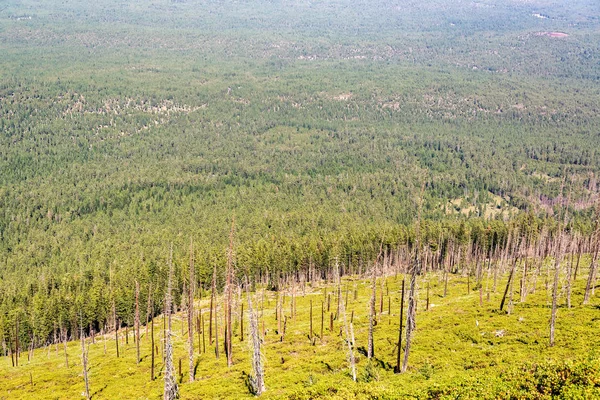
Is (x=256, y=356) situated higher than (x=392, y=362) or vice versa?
(x=256, y=356)

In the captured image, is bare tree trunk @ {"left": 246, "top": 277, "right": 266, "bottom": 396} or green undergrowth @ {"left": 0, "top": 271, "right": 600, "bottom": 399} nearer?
green undergrowth @ {"left": 0, "top": 271, "right": 600, "bottom": 399}

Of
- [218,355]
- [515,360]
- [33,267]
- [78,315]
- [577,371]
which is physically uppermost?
[577,371]

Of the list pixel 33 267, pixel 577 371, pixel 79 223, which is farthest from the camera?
pixel 79 223

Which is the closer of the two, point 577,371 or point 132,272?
point 577,371

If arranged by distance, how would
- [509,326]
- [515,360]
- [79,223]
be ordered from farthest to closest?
[79,223] < [509,326] < [515,360]

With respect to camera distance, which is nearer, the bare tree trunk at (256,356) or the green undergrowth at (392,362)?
the green undergrowth at (392,362)

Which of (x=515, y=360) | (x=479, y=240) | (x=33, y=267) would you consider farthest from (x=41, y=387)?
(x=479, y=240)

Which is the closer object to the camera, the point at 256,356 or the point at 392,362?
the point at 256,356

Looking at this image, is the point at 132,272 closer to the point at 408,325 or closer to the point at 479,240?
the point at 408,325
